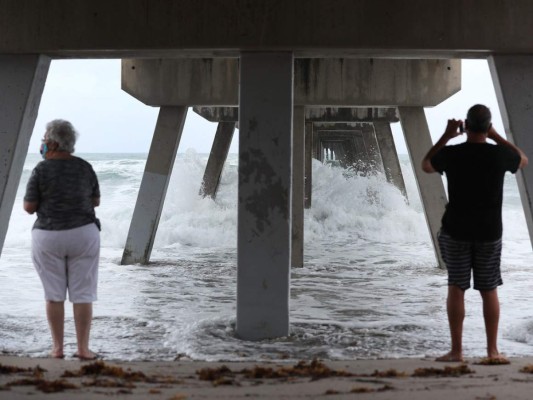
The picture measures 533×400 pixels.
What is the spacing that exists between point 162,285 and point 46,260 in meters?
7.01

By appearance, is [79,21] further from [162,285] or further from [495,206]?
[162,285]

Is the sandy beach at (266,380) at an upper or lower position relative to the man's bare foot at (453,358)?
lower

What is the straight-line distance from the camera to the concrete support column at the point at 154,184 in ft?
52.2

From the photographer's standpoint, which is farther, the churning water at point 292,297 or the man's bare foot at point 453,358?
the churning water at point 292,297

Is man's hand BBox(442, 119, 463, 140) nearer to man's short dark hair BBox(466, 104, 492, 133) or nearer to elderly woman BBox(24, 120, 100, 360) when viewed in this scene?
man's short dark hair BBox(466, 104, 492, 133)

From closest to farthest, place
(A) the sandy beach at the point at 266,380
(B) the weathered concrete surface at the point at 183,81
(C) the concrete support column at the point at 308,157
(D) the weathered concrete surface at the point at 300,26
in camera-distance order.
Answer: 1. (A) the sandy beach at the point at 266,380
2. (D) the weathered concrete surface at the point at 300,26
3. (B) the weathered concrete surface at the point at 183,81
4. (C) the concrete support column at the point at 308,157

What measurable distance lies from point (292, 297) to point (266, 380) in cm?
609

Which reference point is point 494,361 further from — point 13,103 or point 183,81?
point 183,81

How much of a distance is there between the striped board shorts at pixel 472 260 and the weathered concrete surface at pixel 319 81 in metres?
9.76

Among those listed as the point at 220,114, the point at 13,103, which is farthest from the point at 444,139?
the point at 220,114

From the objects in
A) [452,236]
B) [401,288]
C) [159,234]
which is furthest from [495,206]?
[159,234]

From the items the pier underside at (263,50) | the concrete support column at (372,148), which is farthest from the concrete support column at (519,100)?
the concrete support column at (372,148)

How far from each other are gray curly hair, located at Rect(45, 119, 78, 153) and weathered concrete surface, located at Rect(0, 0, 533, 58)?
224 centimetres

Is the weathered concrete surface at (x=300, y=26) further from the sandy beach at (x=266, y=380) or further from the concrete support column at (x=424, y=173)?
the concrete support column at (x=424, y=173)
